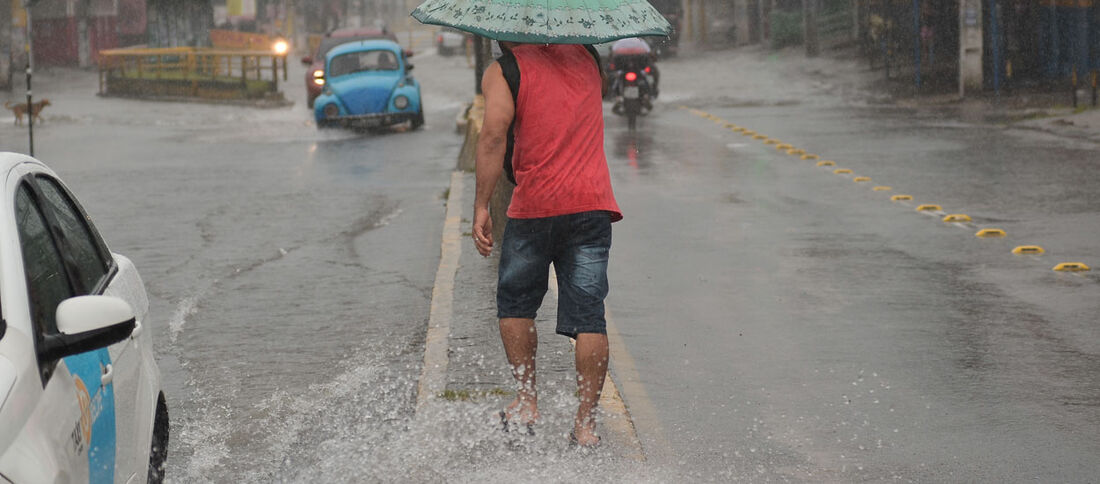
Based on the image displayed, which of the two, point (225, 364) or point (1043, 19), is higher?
point (1043, 19)

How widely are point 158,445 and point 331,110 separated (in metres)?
21.5

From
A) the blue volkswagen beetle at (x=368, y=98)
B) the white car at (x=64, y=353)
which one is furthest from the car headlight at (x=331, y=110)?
the white car at (x=64, y=353)

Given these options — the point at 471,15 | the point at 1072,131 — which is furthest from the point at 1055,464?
the point at 1072,131

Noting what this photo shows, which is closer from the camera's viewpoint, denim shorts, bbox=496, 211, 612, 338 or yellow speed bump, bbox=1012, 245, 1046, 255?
denim shorts, bbox=496, 211, 612, 338

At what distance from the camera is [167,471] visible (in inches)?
225

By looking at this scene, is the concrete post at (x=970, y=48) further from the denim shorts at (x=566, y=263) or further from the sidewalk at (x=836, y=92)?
the denim shorts at (x=566, y=263)

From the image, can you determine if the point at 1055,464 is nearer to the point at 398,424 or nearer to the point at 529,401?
the point at 529,401

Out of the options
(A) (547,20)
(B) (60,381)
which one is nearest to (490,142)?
(A) (547,20)

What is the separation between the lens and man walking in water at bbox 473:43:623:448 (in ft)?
18.2

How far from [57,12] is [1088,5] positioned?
121ft

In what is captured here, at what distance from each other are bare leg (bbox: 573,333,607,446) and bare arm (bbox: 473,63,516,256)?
19.4 inches

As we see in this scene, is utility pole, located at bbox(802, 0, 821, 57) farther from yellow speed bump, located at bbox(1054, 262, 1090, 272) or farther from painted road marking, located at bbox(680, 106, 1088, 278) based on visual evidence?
yellow speed bump, located at bbox(1054, 262, 1090, 272)

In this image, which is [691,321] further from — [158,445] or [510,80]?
[158,445]

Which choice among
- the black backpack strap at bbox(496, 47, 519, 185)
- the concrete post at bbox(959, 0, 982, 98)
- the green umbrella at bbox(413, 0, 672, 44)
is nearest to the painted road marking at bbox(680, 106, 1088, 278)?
the green umbrella at bbox(413, 0, 672, 44)
